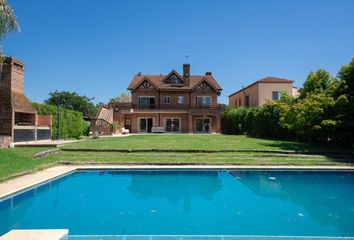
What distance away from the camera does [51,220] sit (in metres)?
6.89

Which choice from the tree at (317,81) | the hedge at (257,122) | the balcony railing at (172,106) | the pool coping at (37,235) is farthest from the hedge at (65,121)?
the pool coping at (37,235)

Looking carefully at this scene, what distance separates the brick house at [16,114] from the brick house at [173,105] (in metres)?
15.3

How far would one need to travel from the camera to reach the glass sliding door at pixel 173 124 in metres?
39.3

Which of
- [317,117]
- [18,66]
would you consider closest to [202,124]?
[317,117]

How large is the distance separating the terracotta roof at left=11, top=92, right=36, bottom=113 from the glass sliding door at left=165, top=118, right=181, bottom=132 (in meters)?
18.8

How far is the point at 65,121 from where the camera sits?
88.8 ft

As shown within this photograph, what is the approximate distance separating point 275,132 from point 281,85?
12586mm

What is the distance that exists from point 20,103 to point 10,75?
6.87 ft

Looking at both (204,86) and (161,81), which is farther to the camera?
(161,81)

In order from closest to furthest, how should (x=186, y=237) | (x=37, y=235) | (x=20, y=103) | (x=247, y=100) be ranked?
(x=37, y=235) → (x=186, y=237) → (x=20, y=103) → (x=247, y=100)

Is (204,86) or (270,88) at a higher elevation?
(204,86)

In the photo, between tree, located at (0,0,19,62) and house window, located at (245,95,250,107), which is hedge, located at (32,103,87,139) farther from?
house window, located at (245,95,250,107)

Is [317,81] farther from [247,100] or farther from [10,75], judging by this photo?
[10,75]

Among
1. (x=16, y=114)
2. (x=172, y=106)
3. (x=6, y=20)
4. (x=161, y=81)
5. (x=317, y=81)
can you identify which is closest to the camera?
(x=6, y=20)
